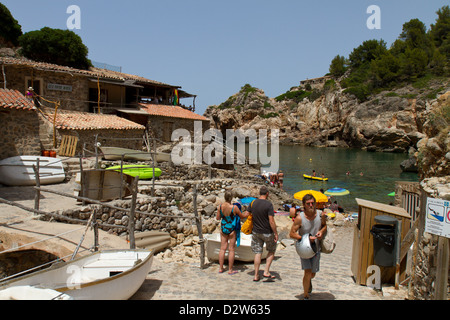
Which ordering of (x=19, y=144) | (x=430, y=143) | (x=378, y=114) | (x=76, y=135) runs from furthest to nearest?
1. (x=378, y=114)
2. (x=76, y=135)
3. (x=19, y=144)
4. (x=430, y=143)

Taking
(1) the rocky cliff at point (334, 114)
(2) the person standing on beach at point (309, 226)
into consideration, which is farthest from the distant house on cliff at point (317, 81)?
(2) the person standing on beach at point (309, 226)

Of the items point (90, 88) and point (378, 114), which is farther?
point (378, 114)

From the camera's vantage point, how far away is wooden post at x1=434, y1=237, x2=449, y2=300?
174 inches

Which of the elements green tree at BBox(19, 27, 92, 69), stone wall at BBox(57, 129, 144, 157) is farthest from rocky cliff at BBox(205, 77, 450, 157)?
green tree at BBox(19, 27, 92, 69)

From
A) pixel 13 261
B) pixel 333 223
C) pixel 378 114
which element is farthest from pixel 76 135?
pixel 378 114

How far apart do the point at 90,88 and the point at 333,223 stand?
2020 centimetres

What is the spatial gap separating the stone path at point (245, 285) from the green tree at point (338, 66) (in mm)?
103445

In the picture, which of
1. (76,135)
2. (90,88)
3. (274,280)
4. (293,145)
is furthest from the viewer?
(293,145)

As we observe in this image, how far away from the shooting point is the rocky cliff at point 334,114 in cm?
6531

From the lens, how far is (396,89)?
241 feet

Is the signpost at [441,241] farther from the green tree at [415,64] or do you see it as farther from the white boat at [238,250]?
the green tree at [415,64]

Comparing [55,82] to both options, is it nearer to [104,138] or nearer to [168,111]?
[104,138]

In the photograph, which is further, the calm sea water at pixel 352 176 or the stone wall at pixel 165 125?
the calm sea water at pixel 352 176
